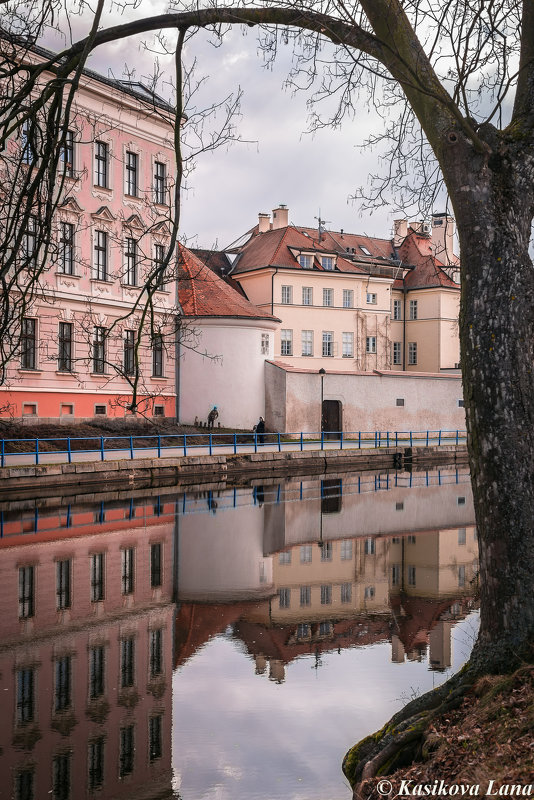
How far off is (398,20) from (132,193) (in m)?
31.4

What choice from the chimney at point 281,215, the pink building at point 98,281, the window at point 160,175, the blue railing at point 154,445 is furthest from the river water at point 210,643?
the chimney at point 281,215

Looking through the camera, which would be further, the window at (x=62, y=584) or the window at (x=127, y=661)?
the window at (x=62, y=584)

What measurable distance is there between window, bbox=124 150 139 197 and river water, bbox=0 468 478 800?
18.9 m

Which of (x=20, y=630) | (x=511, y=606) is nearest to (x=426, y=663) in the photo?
(x=511, y=606)

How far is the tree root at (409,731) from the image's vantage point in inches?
205

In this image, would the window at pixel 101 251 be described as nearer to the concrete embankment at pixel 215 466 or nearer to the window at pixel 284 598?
the concrete embankment at pixel 215 466

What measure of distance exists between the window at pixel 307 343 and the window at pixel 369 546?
39770 millimetres

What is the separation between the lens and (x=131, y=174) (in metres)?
35.3

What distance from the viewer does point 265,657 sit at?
9.68m

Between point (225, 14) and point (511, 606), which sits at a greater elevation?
point (225, 14)

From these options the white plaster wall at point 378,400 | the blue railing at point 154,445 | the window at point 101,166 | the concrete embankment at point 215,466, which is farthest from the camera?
the white plaster wall at point 378,400

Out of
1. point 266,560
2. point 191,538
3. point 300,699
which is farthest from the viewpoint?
point 191,538

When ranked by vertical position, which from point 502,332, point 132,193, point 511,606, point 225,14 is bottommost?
point 511,606

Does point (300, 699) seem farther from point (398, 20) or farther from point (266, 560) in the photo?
point (266, 560)
